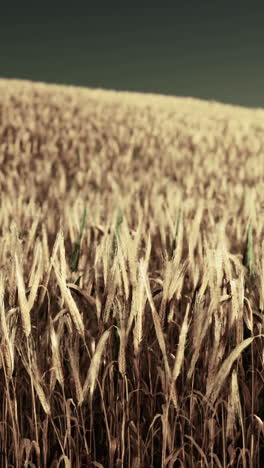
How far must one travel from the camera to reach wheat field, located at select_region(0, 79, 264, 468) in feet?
3.38

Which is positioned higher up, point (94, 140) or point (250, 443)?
point (94, 140)

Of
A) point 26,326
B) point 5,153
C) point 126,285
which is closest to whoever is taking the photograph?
point 26,326

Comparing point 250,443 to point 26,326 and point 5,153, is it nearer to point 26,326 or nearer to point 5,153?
point 26,326

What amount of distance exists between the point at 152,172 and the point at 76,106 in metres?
7.41

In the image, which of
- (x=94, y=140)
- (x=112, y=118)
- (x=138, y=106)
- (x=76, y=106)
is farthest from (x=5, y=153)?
(x=138, y=106)

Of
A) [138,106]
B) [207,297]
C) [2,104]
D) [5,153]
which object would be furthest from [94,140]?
[207,297]

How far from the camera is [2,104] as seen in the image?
1239 cm

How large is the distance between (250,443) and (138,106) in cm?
1474

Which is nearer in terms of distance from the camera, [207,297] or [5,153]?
[207,297]

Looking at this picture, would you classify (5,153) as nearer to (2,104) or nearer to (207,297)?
(2,104)

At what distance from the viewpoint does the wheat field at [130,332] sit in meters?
1.03

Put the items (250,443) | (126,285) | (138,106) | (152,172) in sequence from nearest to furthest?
(250,443), (126,285), (152,172), (138,106)

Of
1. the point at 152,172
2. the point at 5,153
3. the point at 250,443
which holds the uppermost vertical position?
the point at 5,153

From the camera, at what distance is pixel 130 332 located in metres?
1.32
